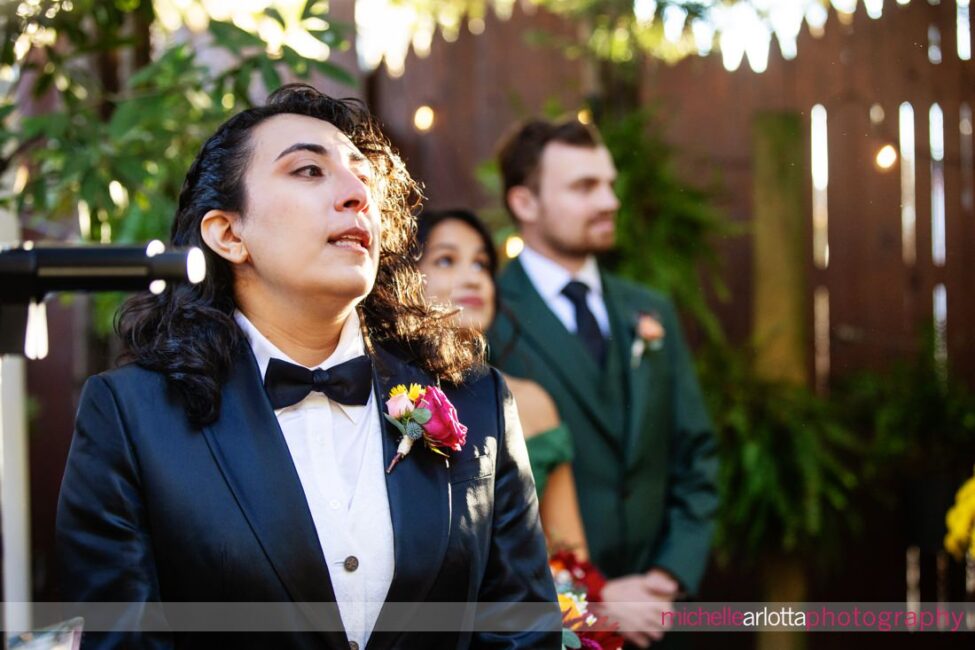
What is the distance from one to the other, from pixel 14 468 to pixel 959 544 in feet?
12.0

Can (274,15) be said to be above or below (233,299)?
above

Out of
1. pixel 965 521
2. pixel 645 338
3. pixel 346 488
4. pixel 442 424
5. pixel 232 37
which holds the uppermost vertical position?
pixel 232 37

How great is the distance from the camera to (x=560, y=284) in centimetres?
394

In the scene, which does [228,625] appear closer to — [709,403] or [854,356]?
[709,403]

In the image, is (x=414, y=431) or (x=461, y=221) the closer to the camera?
(x=414, y=431)

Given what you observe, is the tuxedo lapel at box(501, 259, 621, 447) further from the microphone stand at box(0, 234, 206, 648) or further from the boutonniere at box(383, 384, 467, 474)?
the microphone stand at box(0, 234, 206, 648)

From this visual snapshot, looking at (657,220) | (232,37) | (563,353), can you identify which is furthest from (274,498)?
(657,220)

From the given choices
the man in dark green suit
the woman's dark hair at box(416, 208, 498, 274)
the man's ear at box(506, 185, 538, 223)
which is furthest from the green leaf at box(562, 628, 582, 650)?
the man's ear at box(506, 185, 538, 223)

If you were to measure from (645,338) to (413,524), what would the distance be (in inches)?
85.2

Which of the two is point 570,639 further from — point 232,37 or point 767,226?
point 767,226

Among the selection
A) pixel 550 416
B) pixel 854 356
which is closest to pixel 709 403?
pixel 854 356

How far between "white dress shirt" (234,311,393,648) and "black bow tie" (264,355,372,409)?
20mm

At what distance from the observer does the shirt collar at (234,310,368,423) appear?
1983 millimetres

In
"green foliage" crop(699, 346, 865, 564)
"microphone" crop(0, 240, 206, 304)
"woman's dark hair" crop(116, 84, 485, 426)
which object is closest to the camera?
"microphone" crop(0, 240, 206, 304)
